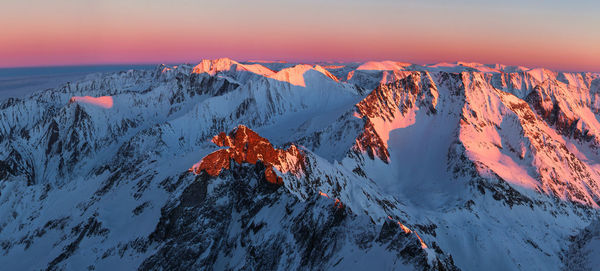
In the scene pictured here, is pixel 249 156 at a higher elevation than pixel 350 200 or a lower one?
higher

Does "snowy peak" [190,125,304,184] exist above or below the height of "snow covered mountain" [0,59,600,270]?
above

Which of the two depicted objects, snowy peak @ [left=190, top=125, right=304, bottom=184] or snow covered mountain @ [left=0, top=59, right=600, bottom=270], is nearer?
snow covered mountain @ [left=0, top=59, right=600, bottom=270]

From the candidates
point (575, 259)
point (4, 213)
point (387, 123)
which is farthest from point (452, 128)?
point (4, 213)

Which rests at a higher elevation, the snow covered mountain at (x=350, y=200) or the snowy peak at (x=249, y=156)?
the snowy peak at (x=249, y=156)

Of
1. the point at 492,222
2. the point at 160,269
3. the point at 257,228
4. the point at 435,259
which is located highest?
the point at 435,259

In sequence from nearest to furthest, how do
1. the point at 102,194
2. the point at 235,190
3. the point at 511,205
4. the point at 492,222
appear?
the point at 235,190 < the point at 102,194 < the point at 492,222 < the point at 511,205

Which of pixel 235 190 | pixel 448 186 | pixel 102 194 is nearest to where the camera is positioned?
pixel 235 190

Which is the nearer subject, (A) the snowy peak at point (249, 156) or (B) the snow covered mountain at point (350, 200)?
(B) the snow covered mountain at point (350, 200)

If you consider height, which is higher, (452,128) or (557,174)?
(452,128)

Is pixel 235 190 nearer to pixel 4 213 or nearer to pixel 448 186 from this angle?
pixel 448 186

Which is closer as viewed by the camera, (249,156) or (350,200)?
(249,156)

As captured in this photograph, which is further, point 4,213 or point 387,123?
point 387,123
